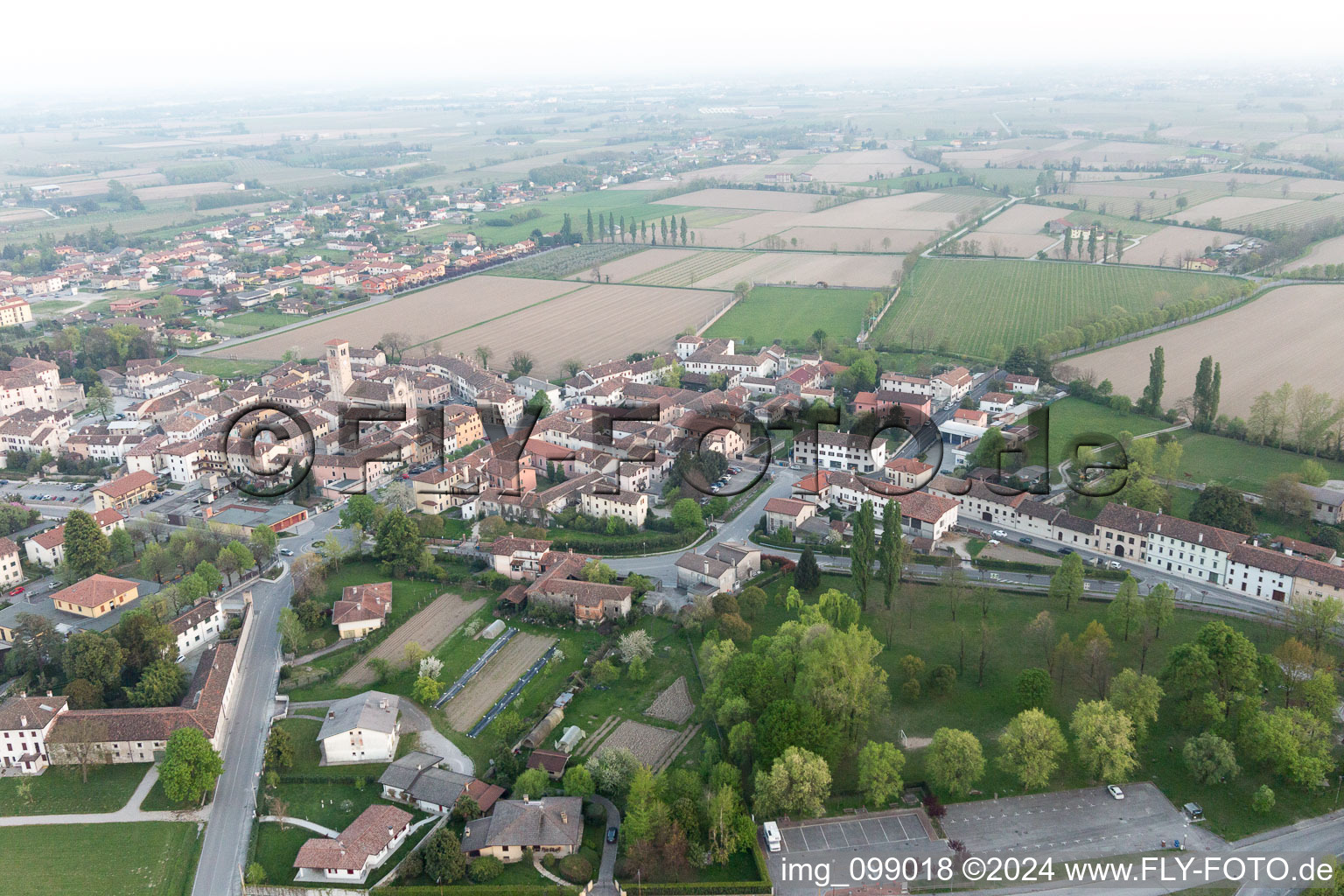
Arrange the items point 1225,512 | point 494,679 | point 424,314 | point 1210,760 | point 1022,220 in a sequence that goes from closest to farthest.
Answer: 1. point 1210,760
2. point 494,679
3. point 1225,512
4. point 424,314
5. point 1022,220

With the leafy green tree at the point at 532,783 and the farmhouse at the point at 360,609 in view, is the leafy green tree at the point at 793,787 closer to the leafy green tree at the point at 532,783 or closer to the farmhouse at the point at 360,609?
the leafy green tree at the point at 532,783

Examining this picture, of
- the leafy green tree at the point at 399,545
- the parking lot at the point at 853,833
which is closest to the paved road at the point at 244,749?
the leafy green tree at the point at 399,545

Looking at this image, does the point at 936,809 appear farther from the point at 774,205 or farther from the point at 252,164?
the point at 252,164

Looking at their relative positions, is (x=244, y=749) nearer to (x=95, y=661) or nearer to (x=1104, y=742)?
(x=95, y=661)

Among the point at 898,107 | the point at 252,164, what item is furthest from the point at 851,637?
the point at 898,107

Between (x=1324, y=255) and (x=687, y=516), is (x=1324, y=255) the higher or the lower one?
the higher one

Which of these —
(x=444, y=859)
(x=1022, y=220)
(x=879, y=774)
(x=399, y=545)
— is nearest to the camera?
(x=444, y=859)

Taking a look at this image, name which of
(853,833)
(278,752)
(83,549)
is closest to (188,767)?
(278,752)
